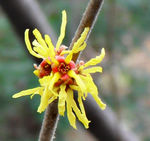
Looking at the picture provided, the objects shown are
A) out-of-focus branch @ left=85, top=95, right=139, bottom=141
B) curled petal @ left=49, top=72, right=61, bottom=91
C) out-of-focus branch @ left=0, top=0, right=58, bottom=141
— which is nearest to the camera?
curled petal @ left=49, top=72, right=61, bottom=91

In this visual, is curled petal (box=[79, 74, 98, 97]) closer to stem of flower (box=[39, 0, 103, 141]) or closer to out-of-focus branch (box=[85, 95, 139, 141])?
stem of flower (box=[39, 0, 103, 141])

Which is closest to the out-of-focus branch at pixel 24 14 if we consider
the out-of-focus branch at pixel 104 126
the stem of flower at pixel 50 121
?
the out-of-focus branch at pixel 104 126

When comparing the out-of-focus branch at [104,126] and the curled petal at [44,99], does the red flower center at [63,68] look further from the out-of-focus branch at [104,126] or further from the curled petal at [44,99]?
the out-of-focus branch at [104,126]

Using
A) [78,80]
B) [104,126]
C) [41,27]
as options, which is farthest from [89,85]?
[104,126]

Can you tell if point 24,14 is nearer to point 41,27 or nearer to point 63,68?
point 41,27

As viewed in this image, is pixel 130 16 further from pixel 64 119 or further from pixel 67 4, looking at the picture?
pixel 64 119

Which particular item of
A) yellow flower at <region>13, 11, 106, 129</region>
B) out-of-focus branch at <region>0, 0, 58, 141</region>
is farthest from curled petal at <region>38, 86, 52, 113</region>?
out-of-focus branch at <region>0, 0, 58, 141</region>

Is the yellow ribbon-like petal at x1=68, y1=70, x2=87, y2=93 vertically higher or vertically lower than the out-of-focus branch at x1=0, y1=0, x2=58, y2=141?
lower
